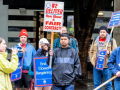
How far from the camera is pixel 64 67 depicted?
15.7ft

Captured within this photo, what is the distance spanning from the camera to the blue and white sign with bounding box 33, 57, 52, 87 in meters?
6.12

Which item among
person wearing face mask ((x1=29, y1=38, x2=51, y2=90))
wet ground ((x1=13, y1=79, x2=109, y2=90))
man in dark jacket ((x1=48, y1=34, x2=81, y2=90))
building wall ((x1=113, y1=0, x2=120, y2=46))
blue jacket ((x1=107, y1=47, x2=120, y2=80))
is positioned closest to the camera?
blue jacket ((x1=107, y1=47, x2=120, y2=80))

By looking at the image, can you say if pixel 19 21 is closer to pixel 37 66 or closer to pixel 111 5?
pixel 111 5

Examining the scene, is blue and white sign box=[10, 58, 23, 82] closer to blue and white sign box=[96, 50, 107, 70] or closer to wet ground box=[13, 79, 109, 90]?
blue and white sign box=[96, 50, 107, 70]

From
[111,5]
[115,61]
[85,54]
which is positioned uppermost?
[111,5]

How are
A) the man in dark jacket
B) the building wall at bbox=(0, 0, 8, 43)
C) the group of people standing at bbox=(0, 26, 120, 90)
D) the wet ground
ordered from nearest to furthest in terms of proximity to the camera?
the group of people standing at bbox=(0, 26, 120, 90) < the man in dark jacket < the wet ground < the building wall at bbox=(0, 0, 8, 43)

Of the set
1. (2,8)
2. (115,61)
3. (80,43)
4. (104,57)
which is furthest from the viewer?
(2,8)

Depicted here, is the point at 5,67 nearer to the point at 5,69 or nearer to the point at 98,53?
the point at 5,69

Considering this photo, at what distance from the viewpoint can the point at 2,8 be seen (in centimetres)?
1273

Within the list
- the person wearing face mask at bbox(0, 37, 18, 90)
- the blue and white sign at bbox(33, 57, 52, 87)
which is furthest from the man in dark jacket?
the blue and white sign at bbox(33, 57, 52, 87)

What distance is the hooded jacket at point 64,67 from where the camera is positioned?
478cm

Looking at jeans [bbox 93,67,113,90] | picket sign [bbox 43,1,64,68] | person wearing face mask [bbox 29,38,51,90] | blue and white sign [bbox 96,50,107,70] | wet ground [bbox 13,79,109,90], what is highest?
picket sign [bbox 43,1,64,68]

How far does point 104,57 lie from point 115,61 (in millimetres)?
1219

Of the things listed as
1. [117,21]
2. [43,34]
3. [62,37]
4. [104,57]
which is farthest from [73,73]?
[43,34]
